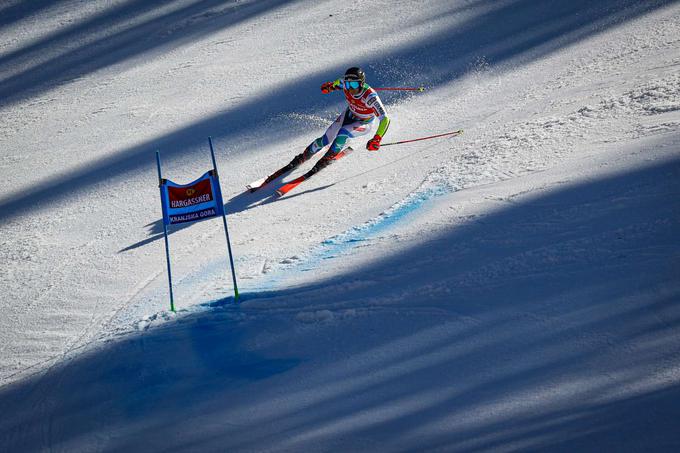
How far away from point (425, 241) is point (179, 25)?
1123 cm

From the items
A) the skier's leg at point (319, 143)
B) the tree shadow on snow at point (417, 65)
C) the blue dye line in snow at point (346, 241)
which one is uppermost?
the tree shadow on snow at point (417, 65)

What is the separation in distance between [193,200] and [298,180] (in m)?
2.71

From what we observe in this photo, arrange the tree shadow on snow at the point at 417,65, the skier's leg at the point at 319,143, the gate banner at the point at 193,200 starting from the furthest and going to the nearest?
1. the tree shadow on snow at the point at 417,65
2. the skier's leg at the point at 319,143
3. the gate banner at the point at 193,200

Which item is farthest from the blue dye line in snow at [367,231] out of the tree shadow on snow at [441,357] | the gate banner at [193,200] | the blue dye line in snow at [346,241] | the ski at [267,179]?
the ski at [267,179]

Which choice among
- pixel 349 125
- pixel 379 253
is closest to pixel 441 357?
pixel 379 253

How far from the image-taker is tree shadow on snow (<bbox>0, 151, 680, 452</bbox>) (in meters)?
4.59

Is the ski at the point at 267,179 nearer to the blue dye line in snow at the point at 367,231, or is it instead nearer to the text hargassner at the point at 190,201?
the blue dye line in snow at the point at 367,231

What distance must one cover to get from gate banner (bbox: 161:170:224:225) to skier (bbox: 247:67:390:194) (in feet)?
7.90

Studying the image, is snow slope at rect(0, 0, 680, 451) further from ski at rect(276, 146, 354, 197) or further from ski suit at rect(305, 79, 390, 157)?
ski suit at rect(305, 79, 390, 157)

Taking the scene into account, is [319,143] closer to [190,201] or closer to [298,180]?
[298,180]

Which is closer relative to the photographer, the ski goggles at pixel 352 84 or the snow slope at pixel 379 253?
the snow slope at pixel 379 253

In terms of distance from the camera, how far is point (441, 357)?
17.4 feet

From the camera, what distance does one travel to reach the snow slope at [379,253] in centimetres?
493

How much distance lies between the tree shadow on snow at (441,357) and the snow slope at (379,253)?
0.07ft
